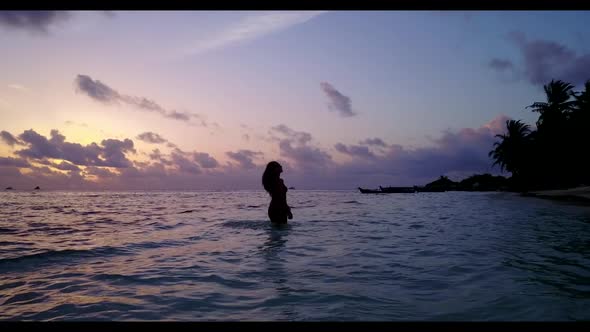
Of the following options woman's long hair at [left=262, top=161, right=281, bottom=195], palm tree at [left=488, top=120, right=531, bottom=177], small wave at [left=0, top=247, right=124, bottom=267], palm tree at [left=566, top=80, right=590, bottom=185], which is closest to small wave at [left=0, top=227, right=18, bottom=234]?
small wave at [left=0, top=247, right=124, bottom=267]

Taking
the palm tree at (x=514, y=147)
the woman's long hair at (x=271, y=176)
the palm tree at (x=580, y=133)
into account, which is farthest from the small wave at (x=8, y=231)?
the palm tree at (x=514, y=147)

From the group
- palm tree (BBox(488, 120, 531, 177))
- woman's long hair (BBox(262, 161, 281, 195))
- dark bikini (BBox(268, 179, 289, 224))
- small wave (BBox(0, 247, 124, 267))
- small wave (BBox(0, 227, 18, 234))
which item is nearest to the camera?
small wave (BBox(0, 247, 124, 267))

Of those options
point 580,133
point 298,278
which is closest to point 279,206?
point 298,278

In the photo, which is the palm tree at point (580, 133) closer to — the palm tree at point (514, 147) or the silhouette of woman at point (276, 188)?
the palm tree at point (514, 147)

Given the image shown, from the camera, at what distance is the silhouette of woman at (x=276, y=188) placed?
13.9m

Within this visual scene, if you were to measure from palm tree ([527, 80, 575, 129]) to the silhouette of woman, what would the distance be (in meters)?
51.9

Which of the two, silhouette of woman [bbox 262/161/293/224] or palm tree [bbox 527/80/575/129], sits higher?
palm tree [bbox 527/80/575/129]

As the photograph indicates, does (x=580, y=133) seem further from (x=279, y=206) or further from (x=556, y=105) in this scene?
(x=279, y=206)

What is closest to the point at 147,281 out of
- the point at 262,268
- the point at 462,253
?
the point at 262,268

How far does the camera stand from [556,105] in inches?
2008

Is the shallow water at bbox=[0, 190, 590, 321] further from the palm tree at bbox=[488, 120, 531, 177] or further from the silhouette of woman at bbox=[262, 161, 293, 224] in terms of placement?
the palm tree at bbox=[488, 120, 531, 177]

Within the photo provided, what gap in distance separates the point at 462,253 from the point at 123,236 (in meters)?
9.82

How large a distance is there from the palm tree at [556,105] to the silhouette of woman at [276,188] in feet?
170

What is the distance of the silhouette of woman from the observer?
1386 centimetres
